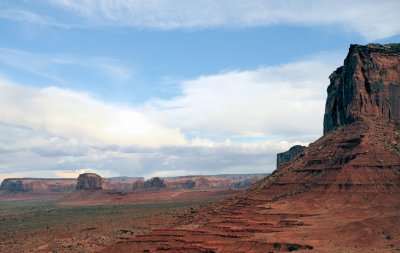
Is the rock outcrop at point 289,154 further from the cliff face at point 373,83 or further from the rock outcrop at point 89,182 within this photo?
the rock outcrop at point 89,182

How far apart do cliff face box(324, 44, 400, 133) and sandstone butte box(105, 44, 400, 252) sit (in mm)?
159

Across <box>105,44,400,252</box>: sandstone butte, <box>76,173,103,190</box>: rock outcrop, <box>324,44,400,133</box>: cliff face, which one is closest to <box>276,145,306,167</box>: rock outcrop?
<box>105,44,400,252</box>: sandstone butte

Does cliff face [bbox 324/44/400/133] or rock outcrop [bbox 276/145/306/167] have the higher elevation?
cliff face [bbox 324/44/400/133]

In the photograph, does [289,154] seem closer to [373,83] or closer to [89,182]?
[373,83]

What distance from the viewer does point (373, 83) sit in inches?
2746

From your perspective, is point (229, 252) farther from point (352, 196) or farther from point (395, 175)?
point (395, 175)

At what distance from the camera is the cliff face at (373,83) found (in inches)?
2729

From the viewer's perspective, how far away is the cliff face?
6931 cm

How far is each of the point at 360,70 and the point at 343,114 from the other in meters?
8.29

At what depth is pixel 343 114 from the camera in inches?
2913

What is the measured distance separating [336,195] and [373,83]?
24.6m

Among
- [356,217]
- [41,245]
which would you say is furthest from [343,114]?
[41,245]

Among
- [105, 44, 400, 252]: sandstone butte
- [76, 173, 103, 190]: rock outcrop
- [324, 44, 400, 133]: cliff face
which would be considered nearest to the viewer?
[105, 44, 400, 252]: sandstone butte

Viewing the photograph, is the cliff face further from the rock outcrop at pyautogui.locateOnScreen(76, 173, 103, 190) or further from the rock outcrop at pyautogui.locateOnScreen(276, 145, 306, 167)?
the rock outcrop at pyautogui.locateOnScreen(76, 173, 103, 190)
